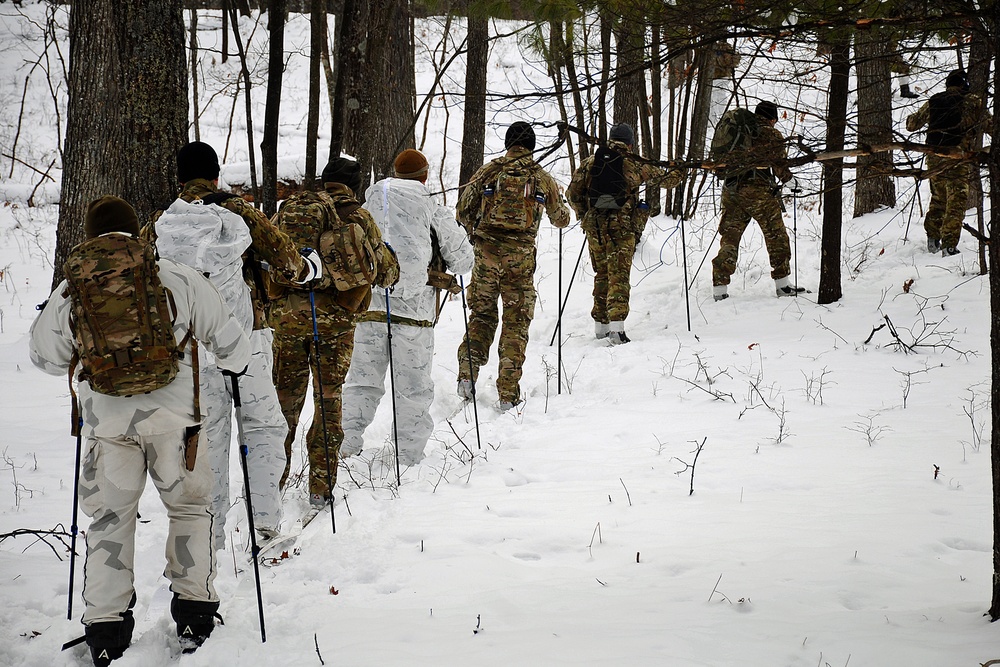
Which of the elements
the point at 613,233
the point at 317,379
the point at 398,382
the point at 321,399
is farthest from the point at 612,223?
the point at 321,399

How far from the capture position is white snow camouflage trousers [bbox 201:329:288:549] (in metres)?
4.09

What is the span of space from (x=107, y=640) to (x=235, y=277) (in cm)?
182

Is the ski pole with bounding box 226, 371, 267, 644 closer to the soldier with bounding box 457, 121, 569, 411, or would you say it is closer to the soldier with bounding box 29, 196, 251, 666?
the soldier with bounding box 29, 196, 251, 666

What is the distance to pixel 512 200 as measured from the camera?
671 cm

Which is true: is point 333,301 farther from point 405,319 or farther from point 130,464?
point 130,464

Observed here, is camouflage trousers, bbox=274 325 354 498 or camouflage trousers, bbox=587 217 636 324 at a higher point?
camouflage trousers, bbox=587 217 636 324

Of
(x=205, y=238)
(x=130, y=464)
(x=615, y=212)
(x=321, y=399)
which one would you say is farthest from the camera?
(x=615, y=212)

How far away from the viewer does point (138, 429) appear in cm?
316

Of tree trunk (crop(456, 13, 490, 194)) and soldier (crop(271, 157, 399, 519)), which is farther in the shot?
tree trunk (crop(456, 13, 490, 194))

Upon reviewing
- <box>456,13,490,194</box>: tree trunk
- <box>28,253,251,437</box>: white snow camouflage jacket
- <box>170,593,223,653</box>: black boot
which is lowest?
<box>170,593,223,653</box>: black boot

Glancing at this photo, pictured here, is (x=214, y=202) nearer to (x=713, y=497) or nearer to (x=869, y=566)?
(x=713, y=497)

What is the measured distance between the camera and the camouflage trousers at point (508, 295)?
6871mm

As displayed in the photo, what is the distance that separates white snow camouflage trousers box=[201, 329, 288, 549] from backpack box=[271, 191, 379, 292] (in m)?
0.65

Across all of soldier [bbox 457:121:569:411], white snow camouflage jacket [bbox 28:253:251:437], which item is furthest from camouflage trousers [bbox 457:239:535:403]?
white snow camouflage jacket [bbox 28:253:251:437]
